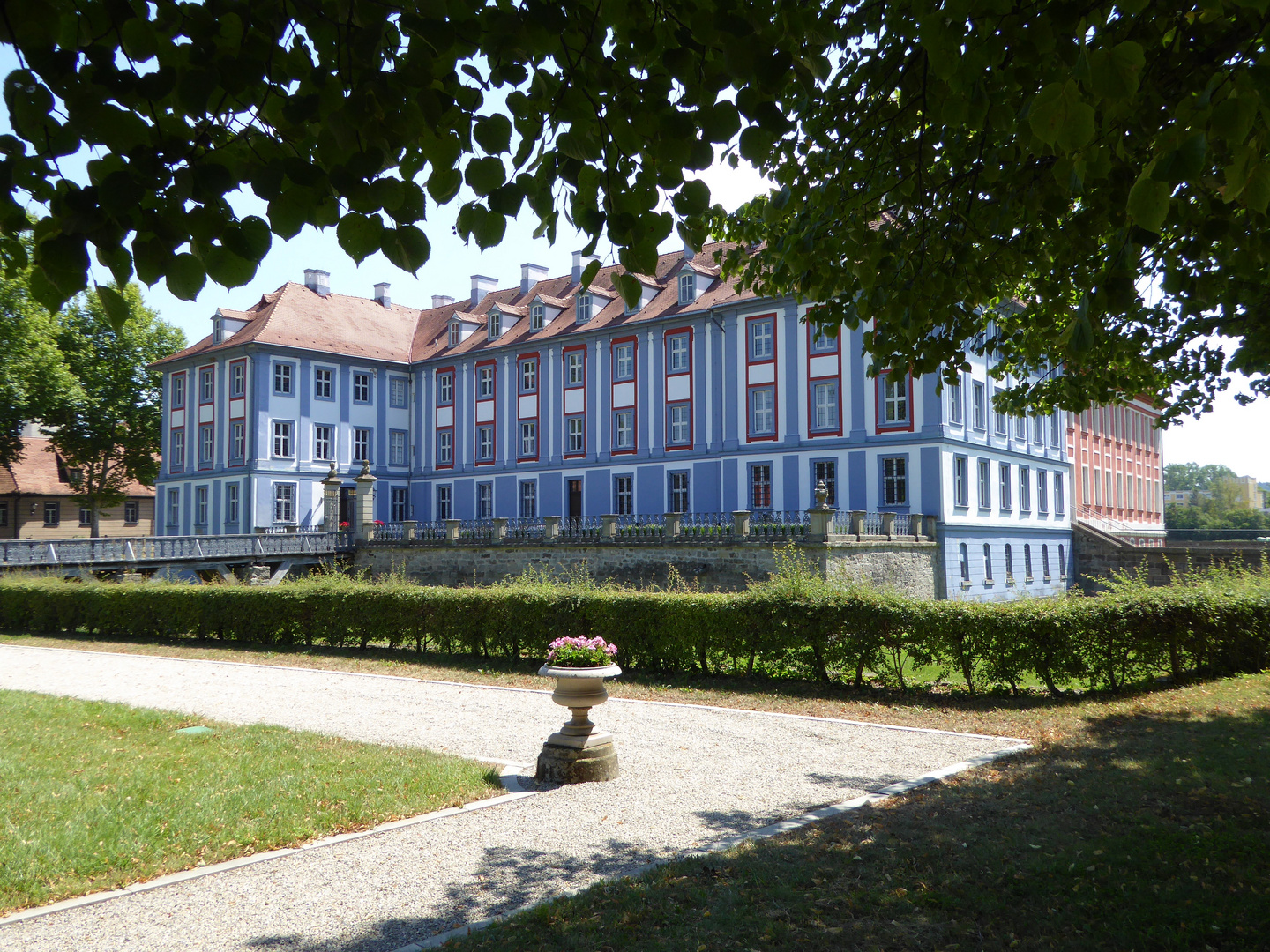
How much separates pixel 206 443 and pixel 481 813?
143ft

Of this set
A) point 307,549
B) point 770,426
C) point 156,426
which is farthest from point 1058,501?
point 156,426

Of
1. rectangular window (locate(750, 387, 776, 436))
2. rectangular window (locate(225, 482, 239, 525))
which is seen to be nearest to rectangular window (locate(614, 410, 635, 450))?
rectangular window (locate(750, 387, 776, 436))

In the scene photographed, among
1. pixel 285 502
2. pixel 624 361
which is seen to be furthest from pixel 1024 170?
pixel 285 502

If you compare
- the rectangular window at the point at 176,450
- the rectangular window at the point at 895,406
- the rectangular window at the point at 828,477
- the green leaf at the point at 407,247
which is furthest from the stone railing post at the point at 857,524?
the rectangular window at the point at 176,450

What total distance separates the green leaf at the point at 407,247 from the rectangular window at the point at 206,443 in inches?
1810

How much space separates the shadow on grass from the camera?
183 inches

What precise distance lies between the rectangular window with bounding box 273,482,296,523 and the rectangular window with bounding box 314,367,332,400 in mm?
4457

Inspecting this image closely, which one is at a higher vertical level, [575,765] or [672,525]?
[672,525]

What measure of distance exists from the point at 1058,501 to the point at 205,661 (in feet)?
118

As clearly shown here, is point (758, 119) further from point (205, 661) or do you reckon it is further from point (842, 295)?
point (205, 661)

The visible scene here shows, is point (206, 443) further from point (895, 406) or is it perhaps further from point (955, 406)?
point (955, 406)

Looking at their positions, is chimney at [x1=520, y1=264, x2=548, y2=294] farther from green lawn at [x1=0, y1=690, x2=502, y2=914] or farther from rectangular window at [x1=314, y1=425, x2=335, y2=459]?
green lawn at [x1=0, y1=690, x2=502, y2=914]

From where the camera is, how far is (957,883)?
17.5 ft

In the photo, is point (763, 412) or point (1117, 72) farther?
point (763, 412)
